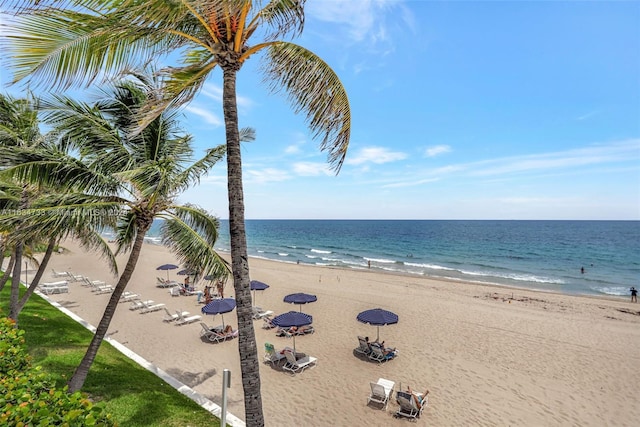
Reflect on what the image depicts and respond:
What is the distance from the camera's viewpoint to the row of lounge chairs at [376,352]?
1123cm

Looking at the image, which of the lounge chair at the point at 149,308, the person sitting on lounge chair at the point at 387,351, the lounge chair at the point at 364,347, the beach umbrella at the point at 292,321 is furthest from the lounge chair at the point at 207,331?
the person sitting on lounge chair at the point at 387,351

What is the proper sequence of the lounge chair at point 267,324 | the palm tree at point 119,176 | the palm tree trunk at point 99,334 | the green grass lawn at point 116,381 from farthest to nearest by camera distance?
the lounge chair at point 267,324, the palm tree trunk at point 99,334, the green grass lawn at point 116,381, the palm tree at point 119,176

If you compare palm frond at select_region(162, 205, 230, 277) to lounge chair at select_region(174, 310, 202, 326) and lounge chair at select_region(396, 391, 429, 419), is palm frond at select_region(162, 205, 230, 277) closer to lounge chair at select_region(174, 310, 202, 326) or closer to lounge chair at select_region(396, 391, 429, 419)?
lounge chair at select_region(396, 391, 429, 419)

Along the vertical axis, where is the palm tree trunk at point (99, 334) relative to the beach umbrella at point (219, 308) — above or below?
above

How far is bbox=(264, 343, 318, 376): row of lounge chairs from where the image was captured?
404 inches

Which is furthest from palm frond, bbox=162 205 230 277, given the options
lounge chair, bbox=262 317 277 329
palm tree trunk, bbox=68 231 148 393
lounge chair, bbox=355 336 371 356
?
lounge chair, bbox=262 317 277 329

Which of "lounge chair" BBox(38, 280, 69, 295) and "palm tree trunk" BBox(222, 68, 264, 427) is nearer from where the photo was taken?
"palm tree trunk" BBox(222, 68, 264, 427)

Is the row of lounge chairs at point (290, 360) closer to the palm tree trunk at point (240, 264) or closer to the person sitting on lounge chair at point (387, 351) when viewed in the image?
the person sitting on lounge chair at point (387, 351)

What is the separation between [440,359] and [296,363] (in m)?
5.28

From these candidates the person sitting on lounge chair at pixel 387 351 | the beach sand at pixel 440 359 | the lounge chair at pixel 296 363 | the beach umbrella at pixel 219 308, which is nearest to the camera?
the beach sand at pixel 440 359

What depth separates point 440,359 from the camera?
37.7 ft

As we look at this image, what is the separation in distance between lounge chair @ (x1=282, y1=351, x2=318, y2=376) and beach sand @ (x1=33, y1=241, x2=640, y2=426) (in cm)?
26

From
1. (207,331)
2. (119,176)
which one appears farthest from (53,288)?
(119,176)

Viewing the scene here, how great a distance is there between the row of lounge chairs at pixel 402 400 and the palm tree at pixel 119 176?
5.22 m
